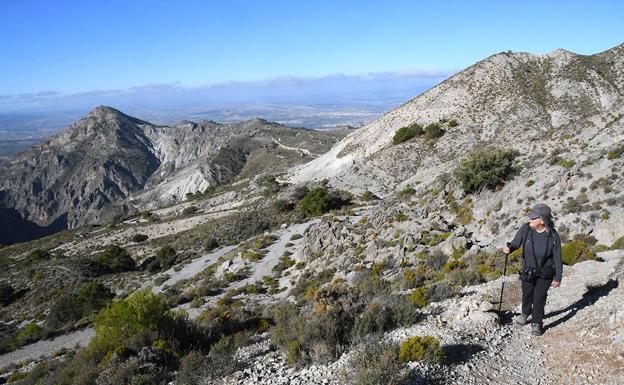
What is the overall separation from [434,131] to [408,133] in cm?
371

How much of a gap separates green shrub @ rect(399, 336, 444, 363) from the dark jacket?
2349 mm

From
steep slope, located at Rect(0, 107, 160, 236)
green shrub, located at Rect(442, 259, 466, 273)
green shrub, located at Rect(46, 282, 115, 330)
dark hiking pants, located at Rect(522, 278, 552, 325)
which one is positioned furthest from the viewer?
steep slope, located at Rect(0, 107, 160, 236)

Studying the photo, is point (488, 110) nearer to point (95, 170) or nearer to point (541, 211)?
point (541, 211)

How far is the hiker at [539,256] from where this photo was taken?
7.43 m

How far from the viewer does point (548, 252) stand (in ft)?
24.8

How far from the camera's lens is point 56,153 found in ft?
621

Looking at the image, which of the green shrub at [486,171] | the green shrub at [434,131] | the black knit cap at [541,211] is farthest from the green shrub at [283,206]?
the black knit cap at [541,211]

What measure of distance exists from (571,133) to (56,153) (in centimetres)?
20779

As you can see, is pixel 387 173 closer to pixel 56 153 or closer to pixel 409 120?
pixel 409 120

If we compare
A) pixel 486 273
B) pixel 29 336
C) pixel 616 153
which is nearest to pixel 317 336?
pixel 486 273

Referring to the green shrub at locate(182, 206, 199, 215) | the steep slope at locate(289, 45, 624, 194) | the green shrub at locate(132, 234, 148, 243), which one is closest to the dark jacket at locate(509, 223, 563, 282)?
the steep slope at locate(289, 45, 624, 194)

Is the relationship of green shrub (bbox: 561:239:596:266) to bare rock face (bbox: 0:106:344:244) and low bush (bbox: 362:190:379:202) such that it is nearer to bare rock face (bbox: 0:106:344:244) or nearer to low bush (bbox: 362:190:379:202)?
low bush (bbox: 362:190:379:202)

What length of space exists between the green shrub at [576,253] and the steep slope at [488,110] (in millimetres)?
26195

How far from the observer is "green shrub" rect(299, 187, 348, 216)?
126ft
